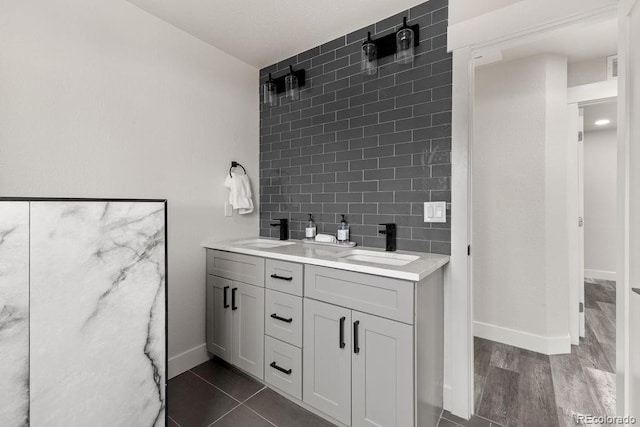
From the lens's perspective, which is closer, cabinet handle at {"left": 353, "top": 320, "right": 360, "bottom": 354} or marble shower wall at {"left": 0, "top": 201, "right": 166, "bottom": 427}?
marble shower wall at {"left": 0, "top": 201, "right": 166, "bottom": 427}

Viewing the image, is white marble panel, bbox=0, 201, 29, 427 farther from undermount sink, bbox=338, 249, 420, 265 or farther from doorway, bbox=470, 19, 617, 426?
doorway, bbox=470, 19, 617, 426

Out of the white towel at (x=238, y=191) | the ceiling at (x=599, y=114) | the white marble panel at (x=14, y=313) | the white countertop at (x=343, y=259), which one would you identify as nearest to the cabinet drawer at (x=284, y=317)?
the white countertop at (x=343, y=259)

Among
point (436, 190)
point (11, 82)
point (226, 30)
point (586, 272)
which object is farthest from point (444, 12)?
point (586, 272)

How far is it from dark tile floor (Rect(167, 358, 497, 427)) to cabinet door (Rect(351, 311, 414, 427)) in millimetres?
342

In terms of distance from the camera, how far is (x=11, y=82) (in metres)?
1.49

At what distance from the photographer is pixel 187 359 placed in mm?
2236

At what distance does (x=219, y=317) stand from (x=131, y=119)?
1.50 metres

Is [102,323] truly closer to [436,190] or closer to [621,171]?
[436,190]

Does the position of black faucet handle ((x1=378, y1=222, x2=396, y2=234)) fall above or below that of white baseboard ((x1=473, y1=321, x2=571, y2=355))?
above

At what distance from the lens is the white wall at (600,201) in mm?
4668

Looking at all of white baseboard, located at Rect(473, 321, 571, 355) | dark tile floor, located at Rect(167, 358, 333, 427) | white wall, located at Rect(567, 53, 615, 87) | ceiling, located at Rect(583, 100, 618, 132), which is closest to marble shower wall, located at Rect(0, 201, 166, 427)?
dark tile floor, located at Rect(167, 358, 333, 427)

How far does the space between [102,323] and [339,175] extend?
1691 millimetres

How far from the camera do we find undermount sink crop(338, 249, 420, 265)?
1.84 meters

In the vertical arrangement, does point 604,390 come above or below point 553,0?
below
